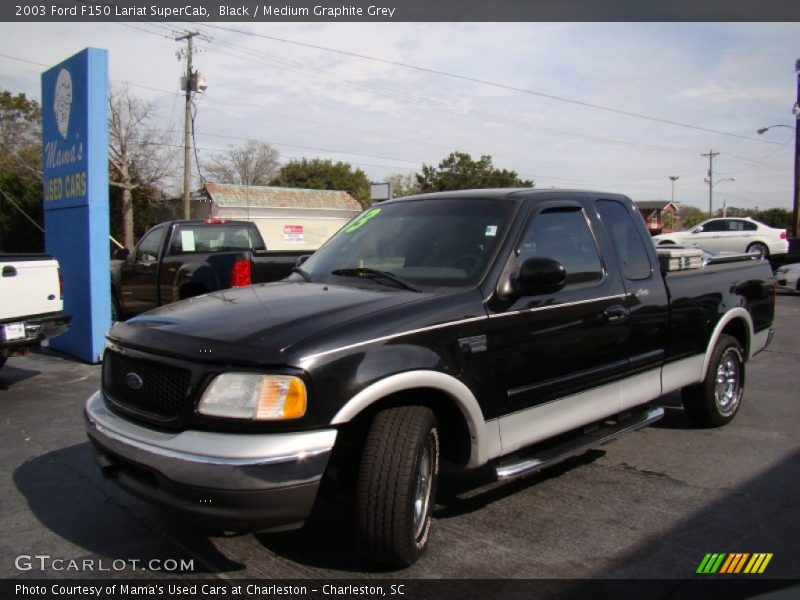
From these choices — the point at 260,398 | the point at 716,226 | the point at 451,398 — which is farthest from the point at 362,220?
the point at 716,226

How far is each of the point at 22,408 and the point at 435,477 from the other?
4743mm

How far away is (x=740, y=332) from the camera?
6.13 m

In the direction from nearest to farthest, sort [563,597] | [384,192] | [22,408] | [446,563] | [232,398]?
1. [232,398]
2. [563,597]
3. [446,563]
4. [22,408]
5. [384,192]

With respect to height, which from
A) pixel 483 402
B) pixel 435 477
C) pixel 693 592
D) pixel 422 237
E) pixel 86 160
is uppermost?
pixel 86 160

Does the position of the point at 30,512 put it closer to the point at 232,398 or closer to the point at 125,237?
the point at 232,398

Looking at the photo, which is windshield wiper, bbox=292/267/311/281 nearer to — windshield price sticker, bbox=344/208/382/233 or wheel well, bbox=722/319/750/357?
windshield price sticker, bbox=344/208/382/233

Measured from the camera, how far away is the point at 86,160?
8391 millimetres

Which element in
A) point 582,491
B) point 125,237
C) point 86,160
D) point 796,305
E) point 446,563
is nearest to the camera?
point 446,563

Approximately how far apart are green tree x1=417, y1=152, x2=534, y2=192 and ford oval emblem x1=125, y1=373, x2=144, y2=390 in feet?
146

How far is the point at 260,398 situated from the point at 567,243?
2.39 m

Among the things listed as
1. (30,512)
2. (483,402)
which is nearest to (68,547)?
(30,512)

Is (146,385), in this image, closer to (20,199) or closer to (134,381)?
(134,381)

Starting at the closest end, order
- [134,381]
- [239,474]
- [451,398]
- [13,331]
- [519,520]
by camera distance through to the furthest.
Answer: [239,474] < [134,381] < [451,398] < [519,520] < [13,331]

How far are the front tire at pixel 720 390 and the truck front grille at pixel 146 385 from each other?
4.23m
